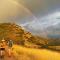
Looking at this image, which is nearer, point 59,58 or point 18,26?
point 59,58

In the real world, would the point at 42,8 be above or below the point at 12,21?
above

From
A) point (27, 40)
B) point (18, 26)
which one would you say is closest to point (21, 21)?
point (18, 26)

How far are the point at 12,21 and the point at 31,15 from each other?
205 millimetres

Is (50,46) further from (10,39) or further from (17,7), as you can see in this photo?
(17,7)

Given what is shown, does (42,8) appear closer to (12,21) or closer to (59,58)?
(12,21)

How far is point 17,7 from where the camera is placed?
1.80 metres

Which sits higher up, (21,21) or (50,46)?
(21,21)

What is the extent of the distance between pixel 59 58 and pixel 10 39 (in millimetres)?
521

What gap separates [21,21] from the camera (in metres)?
1.79

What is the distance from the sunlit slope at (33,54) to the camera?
1.68 m

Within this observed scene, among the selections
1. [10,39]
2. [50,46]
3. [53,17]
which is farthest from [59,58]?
[10,39]

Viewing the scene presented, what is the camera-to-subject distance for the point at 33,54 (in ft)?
5.59

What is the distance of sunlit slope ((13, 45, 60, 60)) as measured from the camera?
5.52ft

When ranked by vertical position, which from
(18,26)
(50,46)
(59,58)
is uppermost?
(18,26)
